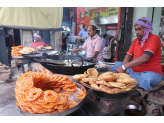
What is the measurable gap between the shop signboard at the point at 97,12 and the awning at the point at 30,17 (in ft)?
30.1

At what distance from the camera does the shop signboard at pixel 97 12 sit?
13.8 meters

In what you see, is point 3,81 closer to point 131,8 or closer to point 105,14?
point 131,8

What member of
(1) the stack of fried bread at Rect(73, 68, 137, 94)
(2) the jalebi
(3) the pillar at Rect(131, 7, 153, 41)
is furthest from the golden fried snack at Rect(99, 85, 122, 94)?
(3) the pillar at Rect(131, 7, 153, 41)

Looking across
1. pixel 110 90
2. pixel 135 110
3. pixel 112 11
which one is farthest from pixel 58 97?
pixel 112 11

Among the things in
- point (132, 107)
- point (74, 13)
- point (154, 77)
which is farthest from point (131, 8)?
point (74, 13)

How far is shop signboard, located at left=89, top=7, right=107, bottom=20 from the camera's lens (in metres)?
13.8

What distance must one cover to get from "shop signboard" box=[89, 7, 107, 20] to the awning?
918cm

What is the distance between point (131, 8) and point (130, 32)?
3.83 feet

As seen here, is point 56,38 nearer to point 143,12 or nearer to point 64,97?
point 143,12

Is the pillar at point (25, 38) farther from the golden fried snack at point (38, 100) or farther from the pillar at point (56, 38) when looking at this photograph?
the golden fried snack at point (38, 100)

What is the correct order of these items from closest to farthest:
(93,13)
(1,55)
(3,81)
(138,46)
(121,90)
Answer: (121,90) < (138,46) < (3,81) < (1,55) < (93,13)

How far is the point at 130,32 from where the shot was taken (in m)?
5.86

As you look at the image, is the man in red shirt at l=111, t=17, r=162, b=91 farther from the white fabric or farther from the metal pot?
the white fabric

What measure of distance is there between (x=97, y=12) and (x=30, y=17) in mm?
11514
